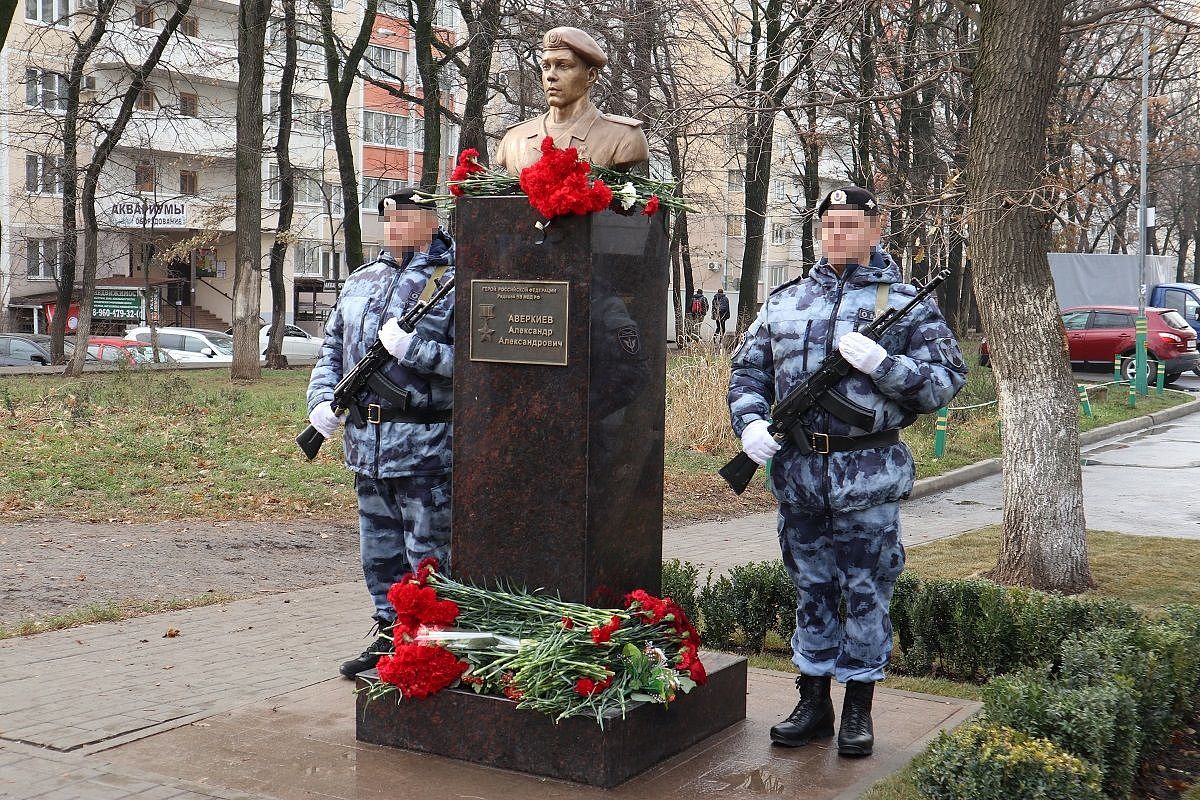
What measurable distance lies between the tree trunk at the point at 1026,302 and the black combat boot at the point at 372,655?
14.0 ft

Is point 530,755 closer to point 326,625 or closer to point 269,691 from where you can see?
point 269,691

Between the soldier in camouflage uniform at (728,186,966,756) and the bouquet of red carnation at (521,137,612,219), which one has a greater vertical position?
the bouquet of red carnation at (521,137,612,219)

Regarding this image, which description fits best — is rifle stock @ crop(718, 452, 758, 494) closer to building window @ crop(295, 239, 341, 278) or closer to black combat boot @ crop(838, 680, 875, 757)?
black combat boot @ crop(838, 680, 875, 757)

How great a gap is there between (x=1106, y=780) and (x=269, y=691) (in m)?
3.55

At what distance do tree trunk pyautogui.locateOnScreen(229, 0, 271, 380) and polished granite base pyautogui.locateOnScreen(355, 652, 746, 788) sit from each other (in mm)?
17561

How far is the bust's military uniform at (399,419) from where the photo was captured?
18.2 ft

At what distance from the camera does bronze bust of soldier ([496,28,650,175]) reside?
5.07 m

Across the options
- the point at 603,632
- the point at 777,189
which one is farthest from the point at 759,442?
the point at 777,189

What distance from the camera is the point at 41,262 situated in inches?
1828

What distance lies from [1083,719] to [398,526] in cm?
302

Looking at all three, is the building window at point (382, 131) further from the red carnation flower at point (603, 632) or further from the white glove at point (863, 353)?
the red carnation flower at point (603, 632)

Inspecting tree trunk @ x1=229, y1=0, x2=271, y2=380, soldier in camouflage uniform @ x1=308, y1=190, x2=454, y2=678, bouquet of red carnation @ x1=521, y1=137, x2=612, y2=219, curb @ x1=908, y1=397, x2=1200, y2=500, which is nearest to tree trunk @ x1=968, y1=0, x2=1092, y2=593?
curb @ x1=908, y1=397, x2=1200, y2=500

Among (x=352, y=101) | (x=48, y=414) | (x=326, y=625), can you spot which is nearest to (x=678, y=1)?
(x=48, y=414)

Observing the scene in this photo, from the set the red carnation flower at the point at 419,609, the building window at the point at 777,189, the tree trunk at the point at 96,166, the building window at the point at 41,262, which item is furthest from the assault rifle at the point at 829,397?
the building window at the point at 777,189
